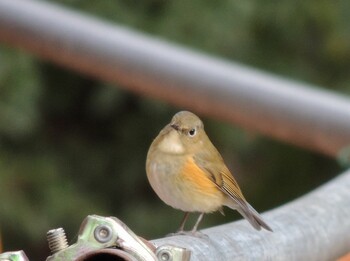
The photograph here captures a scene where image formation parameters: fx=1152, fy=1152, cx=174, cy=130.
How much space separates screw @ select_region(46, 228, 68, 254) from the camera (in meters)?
1.13

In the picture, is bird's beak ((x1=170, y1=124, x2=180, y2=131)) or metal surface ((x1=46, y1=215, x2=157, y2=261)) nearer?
metal surface ((x1=46, y1=215, x2=157, y2=261))

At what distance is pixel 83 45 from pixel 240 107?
610mm

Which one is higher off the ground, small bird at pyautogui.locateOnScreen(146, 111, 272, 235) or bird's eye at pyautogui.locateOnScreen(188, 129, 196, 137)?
bird's eye at pyautogui.locateOnScreen(188, 129, 196, 137)

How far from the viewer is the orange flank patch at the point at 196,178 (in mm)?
2754

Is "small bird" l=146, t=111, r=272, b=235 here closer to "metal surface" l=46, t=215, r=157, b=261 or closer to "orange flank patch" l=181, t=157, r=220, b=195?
"orange flank patch" l=181, t=157, r=220, b=195

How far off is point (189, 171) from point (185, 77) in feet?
1.35

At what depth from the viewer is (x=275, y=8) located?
18.6ft

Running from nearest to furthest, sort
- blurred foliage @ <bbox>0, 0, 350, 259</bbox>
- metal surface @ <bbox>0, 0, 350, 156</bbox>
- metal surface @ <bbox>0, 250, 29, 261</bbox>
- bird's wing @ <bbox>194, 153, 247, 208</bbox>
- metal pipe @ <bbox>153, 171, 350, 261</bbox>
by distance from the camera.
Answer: metal surface @ <bbox>0, 250, 29, 261</bbox>
metal pipe @ <bbox>153, 171, 350, 261</bbox>
bird's wing @ <bbox>194, 153, 247, 208</bbox>
metal surface @ <bbox>0, 0, 350, 156</bbox>
blurred foliage @ <bbox>0, 0, 350, 259</bbox>

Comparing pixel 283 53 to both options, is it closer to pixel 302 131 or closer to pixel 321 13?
pixel 321 13

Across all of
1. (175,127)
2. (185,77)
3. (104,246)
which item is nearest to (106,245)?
(104,246)

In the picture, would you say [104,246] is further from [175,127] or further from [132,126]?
[132,126]

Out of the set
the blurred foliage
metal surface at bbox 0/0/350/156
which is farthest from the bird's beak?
the blurred foliage

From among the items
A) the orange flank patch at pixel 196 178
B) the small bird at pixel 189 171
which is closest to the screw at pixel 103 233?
the small bird at pixel 189 171

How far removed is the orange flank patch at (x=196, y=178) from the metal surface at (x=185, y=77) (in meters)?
0.22
